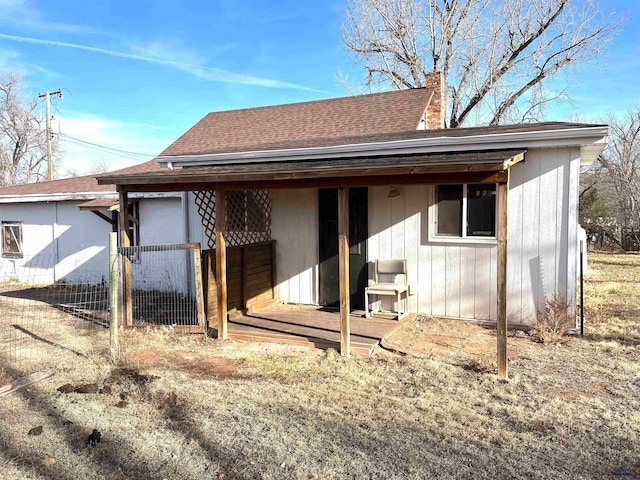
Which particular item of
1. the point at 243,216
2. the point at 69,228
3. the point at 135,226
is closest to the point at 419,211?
the point at 243,216

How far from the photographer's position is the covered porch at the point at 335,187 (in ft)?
16.0

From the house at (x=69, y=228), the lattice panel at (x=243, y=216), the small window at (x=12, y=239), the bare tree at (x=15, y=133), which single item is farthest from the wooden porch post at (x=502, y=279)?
the bare tree at (x=15, y=133)

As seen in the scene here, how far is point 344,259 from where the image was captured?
5.64 metres

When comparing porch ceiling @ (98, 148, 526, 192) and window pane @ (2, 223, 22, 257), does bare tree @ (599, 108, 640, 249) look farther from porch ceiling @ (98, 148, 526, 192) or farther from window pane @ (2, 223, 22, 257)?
window pane @ (2, 223, 22, 257)

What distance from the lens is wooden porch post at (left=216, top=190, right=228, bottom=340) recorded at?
6562 millimetres

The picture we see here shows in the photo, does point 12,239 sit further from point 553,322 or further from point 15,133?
point 15,133

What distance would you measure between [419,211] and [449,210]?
0.46 m

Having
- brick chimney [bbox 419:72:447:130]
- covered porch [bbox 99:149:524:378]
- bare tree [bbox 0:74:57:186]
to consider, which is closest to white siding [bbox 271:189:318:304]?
covered porch [bbox 99:149:524:378]

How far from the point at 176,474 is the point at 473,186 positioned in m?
5.70

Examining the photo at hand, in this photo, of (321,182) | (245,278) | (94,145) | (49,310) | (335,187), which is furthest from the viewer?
(94,145)

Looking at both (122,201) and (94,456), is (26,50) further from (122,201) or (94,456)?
(94,456)

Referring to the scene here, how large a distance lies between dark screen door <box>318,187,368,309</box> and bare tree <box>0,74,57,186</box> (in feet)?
100.0

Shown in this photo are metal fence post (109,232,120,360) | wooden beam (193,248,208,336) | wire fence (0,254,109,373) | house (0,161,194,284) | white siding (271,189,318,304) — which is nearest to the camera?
metal fence post (109,232,120,360)

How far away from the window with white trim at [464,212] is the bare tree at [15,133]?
3236 cm
